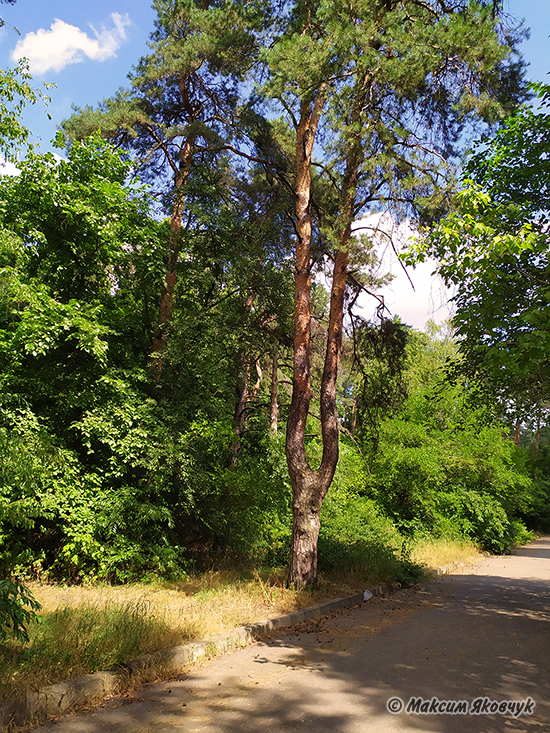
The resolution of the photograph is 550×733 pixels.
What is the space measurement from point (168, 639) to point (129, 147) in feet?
41.9

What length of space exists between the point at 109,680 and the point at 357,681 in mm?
2404

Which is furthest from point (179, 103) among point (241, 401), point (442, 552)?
point (442, 552)

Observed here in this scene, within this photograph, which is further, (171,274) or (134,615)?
(171,274)

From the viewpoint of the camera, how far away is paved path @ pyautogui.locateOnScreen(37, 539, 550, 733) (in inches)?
169

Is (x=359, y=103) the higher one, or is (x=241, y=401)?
(x=359, y=103)

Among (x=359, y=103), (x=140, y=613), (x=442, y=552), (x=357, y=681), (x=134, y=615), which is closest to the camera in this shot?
(x=357, y=681)

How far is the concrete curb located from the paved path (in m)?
0.17

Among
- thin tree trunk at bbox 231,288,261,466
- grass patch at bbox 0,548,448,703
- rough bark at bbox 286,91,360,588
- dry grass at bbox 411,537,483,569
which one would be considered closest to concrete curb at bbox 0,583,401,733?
grass patch at bbox 0,548,448,703

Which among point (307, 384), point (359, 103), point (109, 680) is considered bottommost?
point (109, 680)

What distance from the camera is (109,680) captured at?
4961mm

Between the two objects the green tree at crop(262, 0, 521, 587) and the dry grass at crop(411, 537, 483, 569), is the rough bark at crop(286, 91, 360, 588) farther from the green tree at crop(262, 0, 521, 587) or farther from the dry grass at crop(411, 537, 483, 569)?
the dry grass at crop(411, 537, 483, 569)

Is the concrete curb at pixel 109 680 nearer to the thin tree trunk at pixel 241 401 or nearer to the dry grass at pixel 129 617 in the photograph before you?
the dry grass at pixel 129 617

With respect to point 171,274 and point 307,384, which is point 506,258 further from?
point 171,274

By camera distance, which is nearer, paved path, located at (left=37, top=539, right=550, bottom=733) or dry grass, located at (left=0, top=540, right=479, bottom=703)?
paved path, located at (left=37, top=539, right=550, bottom=733)
